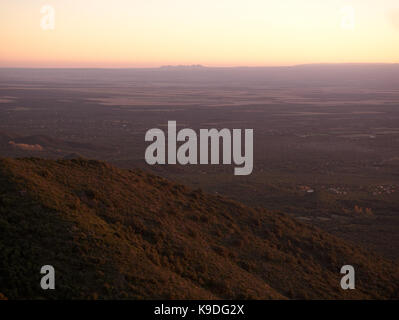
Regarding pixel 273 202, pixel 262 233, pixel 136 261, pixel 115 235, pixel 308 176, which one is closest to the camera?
pixel 136 261

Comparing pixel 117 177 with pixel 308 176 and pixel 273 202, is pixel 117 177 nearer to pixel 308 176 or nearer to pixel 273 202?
pixel 273 202

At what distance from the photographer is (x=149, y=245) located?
13.2 metres

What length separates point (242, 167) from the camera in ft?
159

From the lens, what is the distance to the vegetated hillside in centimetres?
1066

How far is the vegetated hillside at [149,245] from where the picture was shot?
10.7 m

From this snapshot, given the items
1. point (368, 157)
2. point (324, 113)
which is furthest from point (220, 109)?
point (368, 157)

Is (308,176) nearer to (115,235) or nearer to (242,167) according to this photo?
(242,167)

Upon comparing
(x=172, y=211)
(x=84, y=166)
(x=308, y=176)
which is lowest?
(x=308, y=176)

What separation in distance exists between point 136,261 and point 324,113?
10592cm

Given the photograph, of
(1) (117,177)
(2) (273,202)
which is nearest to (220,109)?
(2) (273,202)

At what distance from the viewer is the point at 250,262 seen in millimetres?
15086
